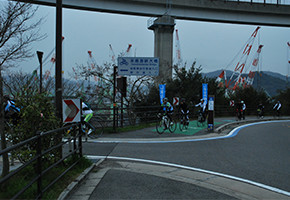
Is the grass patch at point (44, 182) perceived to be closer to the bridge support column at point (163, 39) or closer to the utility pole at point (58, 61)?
the utility pole at point (58, 61)

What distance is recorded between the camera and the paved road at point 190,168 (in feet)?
17.3

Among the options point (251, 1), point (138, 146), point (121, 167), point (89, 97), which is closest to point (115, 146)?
point (138, 146)

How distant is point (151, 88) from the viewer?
24531mm

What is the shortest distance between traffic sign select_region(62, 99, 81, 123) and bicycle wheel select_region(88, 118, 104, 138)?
467 cm

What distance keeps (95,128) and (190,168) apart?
641 cm

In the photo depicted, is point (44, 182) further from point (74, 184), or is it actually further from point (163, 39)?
point (163, 39)

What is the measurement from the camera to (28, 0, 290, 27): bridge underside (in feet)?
111

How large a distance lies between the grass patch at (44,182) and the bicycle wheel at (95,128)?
5.69m

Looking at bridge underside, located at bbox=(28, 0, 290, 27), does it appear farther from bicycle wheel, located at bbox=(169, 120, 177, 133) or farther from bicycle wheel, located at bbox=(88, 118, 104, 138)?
bicycle wheel, located at bbox=(88, 118, 104, 138)

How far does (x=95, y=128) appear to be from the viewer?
1265 centimetres

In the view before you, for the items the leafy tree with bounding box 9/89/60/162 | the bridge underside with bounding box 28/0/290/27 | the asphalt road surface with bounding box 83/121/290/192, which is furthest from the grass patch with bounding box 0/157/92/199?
the bridge underside with bounding box 28/0/290/27

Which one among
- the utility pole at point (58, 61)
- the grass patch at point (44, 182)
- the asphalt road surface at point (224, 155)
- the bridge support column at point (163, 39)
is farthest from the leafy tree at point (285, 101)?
the grass patch at point (44, 182)

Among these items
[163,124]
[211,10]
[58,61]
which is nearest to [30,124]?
[58,61]

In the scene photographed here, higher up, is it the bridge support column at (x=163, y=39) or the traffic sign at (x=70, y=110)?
the bridge support column at (x=163, y=39)
